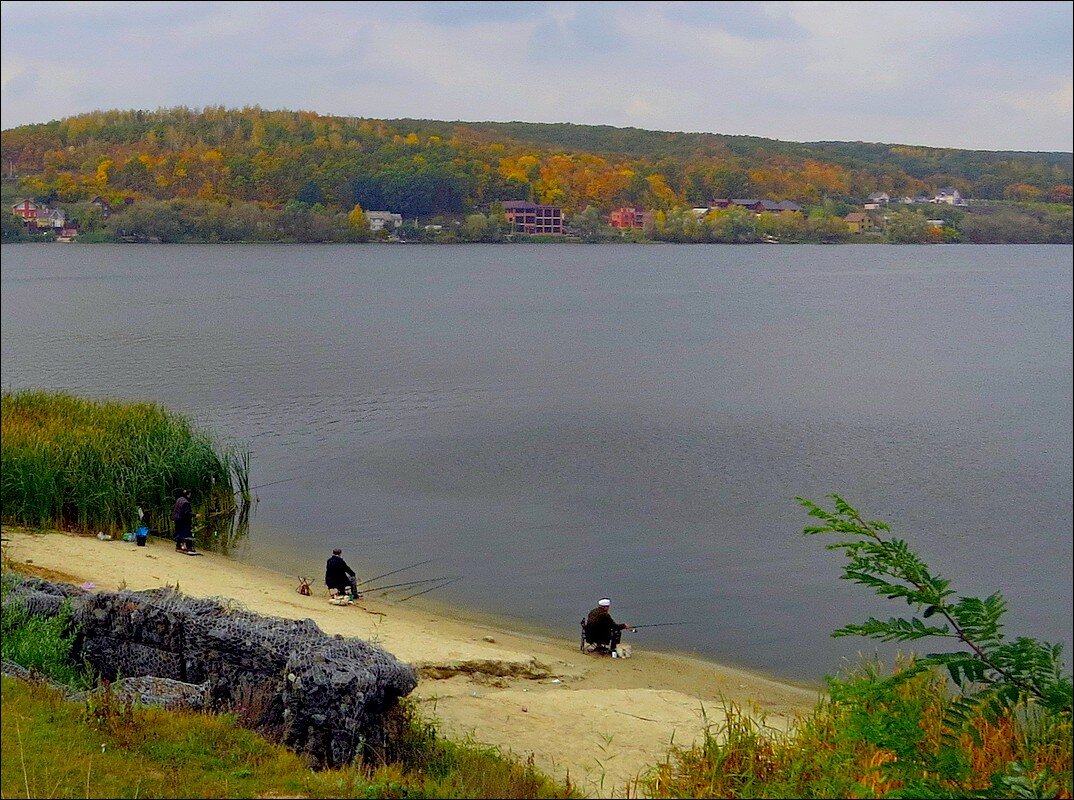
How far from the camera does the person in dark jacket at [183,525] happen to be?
17688 millimetres

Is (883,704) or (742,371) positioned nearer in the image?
(883,704)

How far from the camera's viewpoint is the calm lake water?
18547 millimetres

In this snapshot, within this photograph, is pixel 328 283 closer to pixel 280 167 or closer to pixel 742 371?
pixel 280 167

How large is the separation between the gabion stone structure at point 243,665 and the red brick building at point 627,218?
116 m

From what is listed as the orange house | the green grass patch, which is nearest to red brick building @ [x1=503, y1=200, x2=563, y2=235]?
the orange house

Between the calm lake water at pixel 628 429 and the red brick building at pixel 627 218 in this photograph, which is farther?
the red brick building at pixel 627 218

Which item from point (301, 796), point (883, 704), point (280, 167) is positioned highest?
point (280, 167)

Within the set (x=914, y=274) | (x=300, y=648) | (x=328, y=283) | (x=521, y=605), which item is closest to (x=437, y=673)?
(x=300, y=648)

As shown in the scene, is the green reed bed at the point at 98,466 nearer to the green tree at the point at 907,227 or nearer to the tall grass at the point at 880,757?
the tall grass at the point at 880,757

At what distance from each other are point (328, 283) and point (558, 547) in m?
72.2

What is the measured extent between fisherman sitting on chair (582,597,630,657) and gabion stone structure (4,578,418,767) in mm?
5784

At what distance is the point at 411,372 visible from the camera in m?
44.7

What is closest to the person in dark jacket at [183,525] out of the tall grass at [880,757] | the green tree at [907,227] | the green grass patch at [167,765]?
the green grass patch at [167,765]

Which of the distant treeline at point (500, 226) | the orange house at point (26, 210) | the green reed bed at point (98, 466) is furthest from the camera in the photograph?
the distant treeline at point (500, 226)
